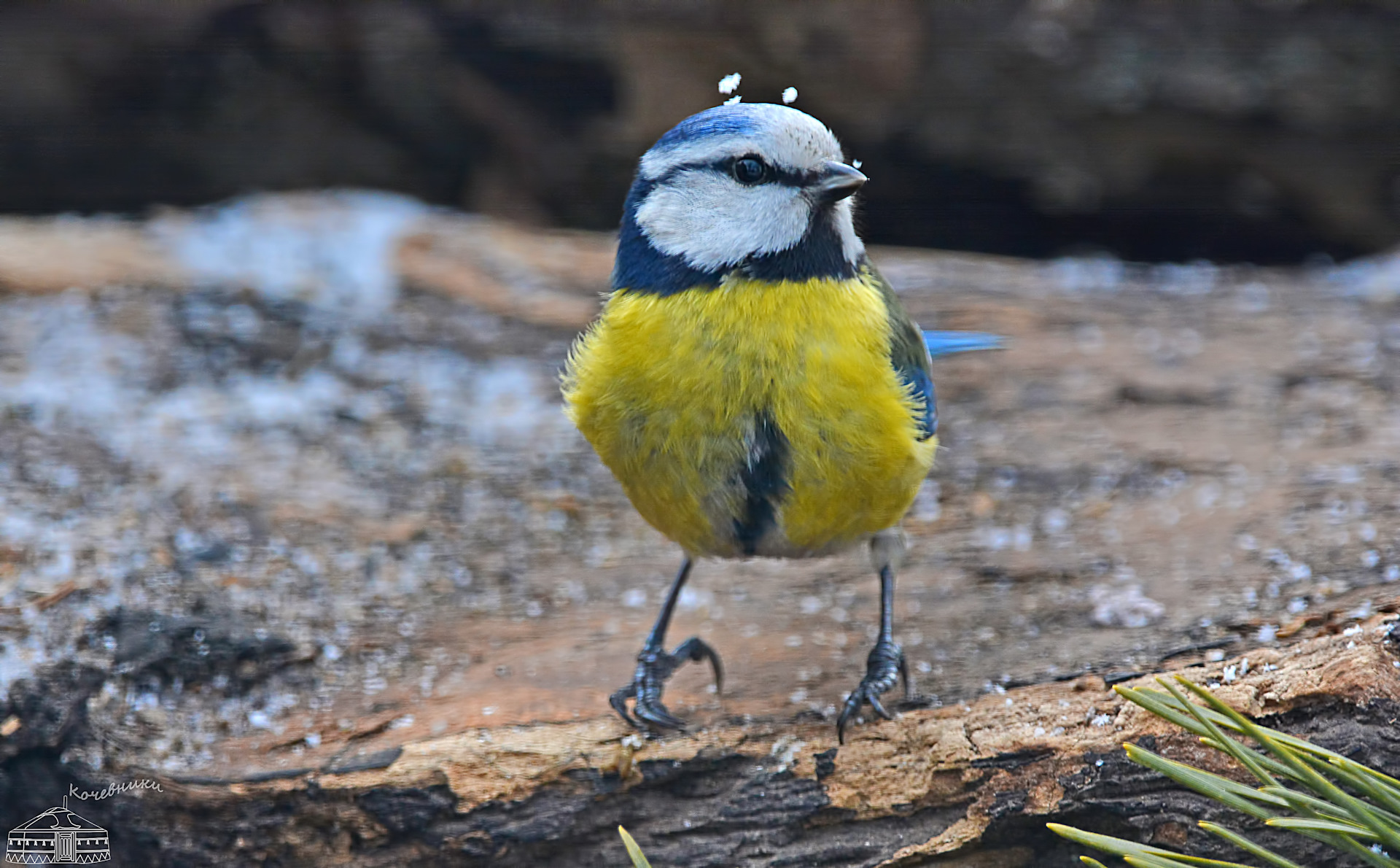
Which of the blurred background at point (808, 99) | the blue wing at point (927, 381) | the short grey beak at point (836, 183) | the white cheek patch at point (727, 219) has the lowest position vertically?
the blue wing at point (927, 381)

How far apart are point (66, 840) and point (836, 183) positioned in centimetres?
172

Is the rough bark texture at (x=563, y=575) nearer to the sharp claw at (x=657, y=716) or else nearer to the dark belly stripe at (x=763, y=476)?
the sharp claw at (x=657, y=716)

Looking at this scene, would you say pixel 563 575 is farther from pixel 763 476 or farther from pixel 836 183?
pixel 836 183

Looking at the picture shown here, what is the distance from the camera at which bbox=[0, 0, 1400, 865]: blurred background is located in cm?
229

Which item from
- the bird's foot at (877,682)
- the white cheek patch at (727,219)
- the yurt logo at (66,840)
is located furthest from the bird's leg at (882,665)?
the yurt logo at (66,840)

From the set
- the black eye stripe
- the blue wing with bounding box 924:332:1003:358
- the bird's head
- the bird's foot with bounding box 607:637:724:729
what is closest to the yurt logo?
the bird's foot with bounding box 607:637:724:729

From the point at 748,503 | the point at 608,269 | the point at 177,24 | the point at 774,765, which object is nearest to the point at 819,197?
the point at 748,503

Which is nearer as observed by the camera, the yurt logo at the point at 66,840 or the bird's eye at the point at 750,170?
the bird's eye at the point at 750,170

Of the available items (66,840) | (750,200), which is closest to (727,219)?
(750,200)

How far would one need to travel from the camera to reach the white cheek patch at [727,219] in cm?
198

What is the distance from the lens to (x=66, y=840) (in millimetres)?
2084

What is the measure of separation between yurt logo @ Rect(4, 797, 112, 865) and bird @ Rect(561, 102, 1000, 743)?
1095 millimetres

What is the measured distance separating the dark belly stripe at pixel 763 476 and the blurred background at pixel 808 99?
8.42 ft

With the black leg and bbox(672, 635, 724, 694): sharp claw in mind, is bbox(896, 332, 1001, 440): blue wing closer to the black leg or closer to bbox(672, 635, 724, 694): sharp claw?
the black leg
